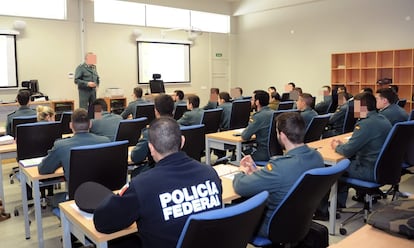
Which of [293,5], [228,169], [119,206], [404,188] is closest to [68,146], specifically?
[228,169]

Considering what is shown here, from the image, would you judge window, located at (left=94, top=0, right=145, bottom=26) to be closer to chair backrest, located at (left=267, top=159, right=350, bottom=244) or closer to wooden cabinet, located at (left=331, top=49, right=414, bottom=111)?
wooden cabinet, located at (left=331, top=49, right=414, bottom=111)

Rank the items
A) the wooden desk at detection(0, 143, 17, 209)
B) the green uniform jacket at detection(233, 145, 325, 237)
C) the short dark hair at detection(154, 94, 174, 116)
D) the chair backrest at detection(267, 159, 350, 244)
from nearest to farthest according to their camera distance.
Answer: the chair backrest at detection(267, 159, 350, 244)
the green uniform jacket at detection(233, 145, 325, 237)
the wooden desk at detection(0, 143, 17, 209)
the short dark hair at detection(154, 94, 174, 116)

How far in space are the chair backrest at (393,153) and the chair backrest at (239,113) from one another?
288cm

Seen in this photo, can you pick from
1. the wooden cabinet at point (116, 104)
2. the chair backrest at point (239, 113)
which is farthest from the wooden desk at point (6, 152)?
the wooden cabinet at point (116, 104)

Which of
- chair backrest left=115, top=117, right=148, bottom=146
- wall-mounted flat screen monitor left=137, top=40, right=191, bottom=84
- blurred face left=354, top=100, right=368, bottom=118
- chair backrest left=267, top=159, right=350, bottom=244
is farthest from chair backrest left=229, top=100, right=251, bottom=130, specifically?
wall-mounted flat screen monitor left=137, top=40, right=191, bottom=84

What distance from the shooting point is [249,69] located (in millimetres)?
12727

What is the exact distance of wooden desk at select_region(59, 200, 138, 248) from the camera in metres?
1.80

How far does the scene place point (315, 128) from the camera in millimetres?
4445

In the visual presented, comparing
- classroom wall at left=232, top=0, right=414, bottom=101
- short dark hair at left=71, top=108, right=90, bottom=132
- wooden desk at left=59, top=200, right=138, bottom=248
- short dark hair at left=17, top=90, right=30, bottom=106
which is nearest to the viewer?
wooden desk at left=59, top=200, right=138, bottom=248

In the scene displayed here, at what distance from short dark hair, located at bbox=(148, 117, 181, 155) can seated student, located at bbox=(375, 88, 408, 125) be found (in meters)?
3.43

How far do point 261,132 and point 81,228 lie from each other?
2764 millimetres

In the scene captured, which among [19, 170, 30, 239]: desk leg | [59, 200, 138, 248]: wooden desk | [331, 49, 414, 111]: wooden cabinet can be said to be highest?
[331, 49, 414, 111]: wooden cabinet

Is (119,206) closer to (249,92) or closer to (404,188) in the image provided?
(404,188)

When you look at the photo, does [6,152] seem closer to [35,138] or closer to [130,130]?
[35,138]
